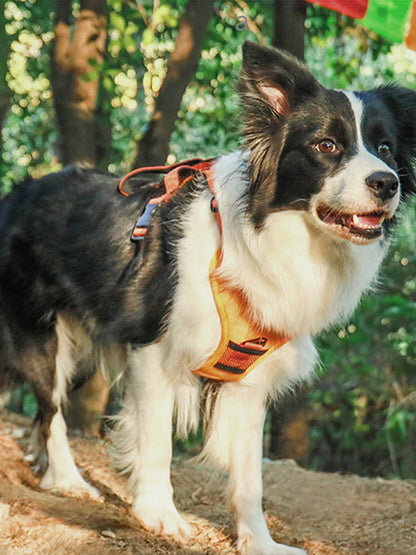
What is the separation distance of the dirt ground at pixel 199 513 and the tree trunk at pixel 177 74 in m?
2.35

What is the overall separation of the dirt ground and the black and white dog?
0.59 feet

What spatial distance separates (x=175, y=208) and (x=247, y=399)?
97cm

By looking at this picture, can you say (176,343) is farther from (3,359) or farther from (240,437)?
(3,359)

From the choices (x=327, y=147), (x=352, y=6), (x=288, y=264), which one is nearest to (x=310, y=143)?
(x=327, y=147)

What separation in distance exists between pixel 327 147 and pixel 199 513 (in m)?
2.07

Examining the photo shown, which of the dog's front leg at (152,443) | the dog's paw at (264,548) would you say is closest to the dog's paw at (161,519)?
the dog's front leg at (152,443)

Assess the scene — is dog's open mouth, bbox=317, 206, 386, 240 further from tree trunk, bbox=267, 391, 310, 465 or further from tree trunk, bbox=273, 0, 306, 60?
tree trunk, bbox=267, 391, 310, 465

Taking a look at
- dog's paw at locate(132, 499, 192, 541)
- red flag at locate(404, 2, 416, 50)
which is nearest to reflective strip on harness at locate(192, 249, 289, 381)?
dog's paw at locate(132, 499, 192, 541)

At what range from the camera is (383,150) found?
3.10 m

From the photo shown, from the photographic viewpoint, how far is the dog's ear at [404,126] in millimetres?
3334

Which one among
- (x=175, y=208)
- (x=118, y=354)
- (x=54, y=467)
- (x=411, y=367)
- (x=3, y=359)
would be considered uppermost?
(x=175, y=208)

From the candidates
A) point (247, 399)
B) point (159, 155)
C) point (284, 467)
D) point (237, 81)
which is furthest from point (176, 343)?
point (159, 155)

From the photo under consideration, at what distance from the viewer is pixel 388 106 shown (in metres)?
3.31

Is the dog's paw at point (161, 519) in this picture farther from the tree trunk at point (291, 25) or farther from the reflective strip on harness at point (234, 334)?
the tree trunk at point (291, 25)
